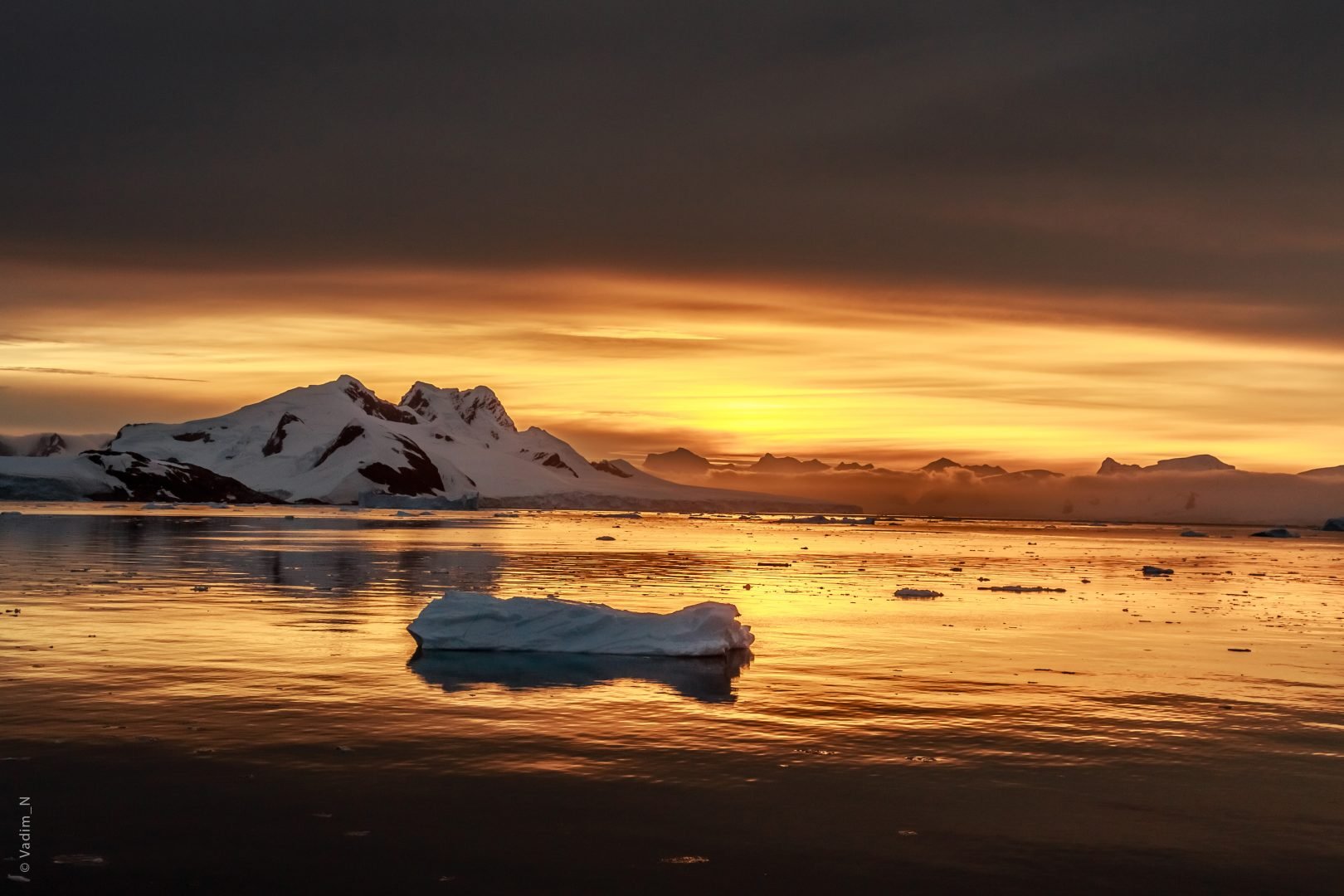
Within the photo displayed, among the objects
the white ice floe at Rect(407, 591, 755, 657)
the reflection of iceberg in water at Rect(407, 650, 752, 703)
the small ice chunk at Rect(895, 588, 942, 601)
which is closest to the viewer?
the reflection of iceberg in water at Rect(407, 650, 752, 703)

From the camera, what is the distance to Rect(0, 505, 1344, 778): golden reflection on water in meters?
14.6

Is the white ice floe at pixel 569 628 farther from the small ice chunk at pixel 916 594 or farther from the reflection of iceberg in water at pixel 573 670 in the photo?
the small ice chunk at pixel 916 594

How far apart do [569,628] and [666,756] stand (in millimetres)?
9495

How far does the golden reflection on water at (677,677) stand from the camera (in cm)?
1465

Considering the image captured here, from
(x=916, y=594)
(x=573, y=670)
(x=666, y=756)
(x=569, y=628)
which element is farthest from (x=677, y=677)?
(x=916, y=594)

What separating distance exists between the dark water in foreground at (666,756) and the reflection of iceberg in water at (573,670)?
11 cm

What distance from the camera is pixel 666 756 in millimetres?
14047

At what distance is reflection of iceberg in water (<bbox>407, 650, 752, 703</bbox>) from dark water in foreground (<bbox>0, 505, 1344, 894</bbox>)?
108 mm

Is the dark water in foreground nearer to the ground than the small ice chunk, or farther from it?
nearer to the ground

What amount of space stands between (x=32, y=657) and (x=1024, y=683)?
17.0m

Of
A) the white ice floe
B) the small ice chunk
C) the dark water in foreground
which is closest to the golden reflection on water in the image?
the dark water in foreground

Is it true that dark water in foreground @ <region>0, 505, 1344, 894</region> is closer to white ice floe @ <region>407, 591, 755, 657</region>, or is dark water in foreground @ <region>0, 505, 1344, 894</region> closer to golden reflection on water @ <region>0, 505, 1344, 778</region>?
golden reflection on water @ <region>0, 505, 1344, 778</region>

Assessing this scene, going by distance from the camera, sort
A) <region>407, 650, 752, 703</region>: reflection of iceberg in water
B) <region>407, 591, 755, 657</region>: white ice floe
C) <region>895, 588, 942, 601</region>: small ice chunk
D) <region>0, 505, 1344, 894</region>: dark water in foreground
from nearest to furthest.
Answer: <region>0, 505, 1344, 894</region>: dark water in foreground < <region>407, 650, 752, 703</region>: reflection of iceberg in water < <region>407, 591, 755, 657</region>: white ice floe < <region>895, 588, 942, 601</region>: small ice chunk

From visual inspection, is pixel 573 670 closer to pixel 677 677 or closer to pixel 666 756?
pixel 677 677
